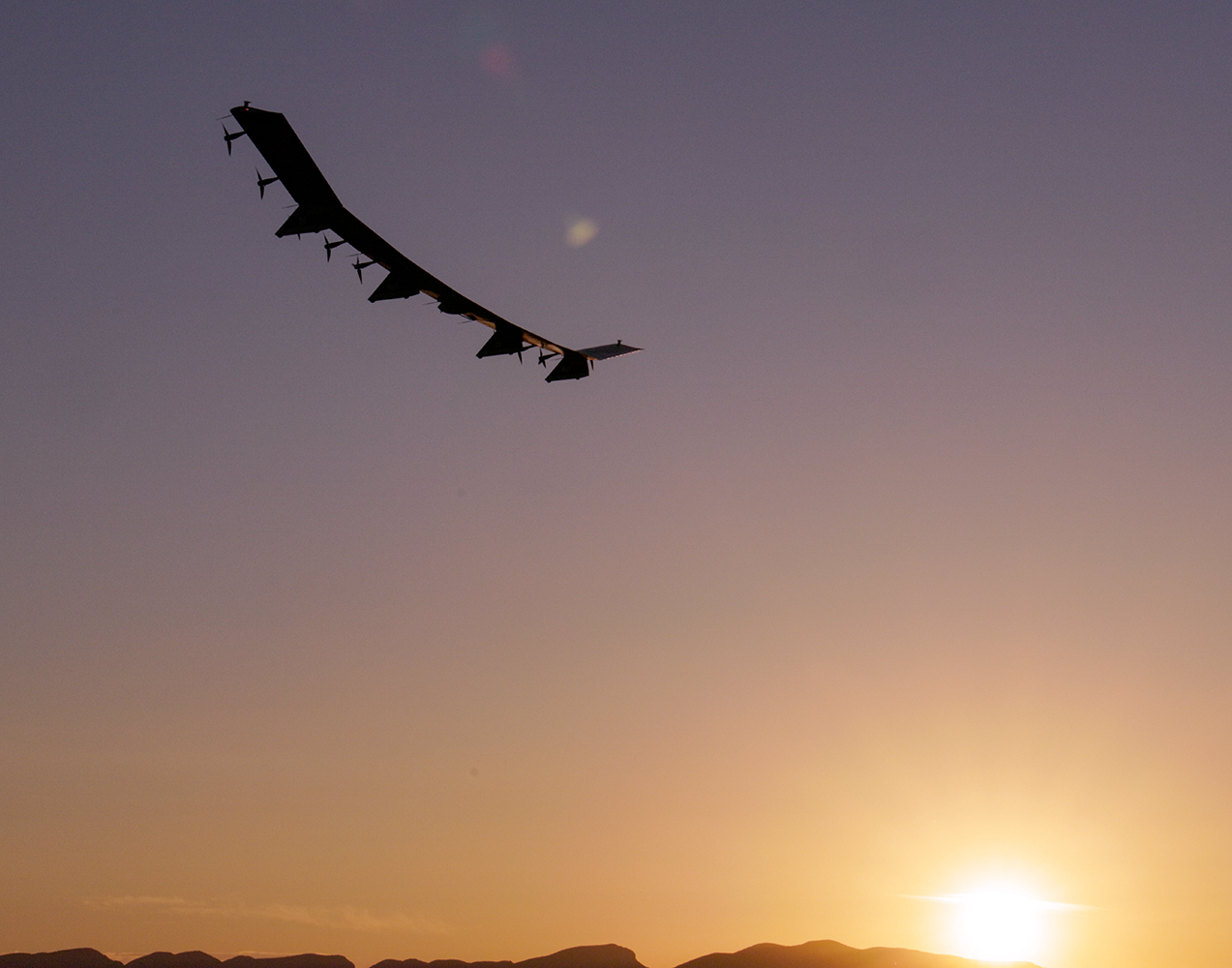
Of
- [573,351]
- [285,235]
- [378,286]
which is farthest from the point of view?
[573,351]

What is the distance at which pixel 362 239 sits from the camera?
34719 millimetres

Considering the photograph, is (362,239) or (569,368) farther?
(569,368)

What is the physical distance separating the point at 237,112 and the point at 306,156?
81.6 inches

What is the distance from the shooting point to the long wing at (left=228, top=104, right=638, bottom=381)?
99.9ft

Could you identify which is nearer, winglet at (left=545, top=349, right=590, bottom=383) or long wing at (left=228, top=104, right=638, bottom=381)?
long wing at (left=228, top=104, right=638, bottom=381)

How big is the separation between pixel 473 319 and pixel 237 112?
11.3 m

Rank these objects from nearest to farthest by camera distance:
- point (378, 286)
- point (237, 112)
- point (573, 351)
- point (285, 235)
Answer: point (237, 112) < point (285, 235) < point (378, 286) < point (573, 351)

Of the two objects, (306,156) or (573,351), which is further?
(573,351)

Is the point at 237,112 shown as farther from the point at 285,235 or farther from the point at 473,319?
the point at 473,319

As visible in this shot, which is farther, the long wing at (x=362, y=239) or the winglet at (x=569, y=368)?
the winglet at (x=569, y=368)

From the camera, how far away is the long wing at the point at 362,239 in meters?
30.4

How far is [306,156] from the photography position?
3106 centimetres

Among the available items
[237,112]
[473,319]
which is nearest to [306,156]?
[237,112]

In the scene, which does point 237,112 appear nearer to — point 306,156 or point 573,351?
point 306,156
